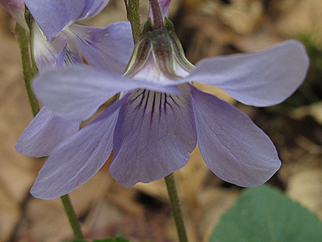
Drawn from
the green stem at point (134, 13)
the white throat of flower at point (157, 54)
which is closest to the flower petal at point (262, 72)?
the white throat of flower at point (157, 54)

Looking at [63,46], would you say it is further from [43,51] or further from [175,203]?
[175,203]

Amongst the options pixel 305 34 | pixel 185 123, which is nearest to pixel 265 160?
pixel 185 123

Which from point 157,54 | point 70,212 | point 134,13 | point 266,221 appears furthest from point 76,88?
point 266,221

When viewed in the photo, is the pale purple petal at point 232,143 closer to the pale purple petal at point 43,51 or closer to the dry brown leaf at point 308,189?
the pale purple petal at point 43,51

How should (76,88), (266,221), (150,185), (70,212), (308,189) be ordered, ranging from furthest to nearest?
(150,185), (308,189), (266,221), (70,212), (76,88)

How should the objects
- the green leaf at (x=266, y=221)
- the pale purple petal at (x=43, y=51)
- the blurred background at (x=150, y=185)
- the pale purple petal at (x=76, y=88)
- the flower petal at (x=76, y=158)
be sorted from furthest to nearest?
1. the blurred background at (x=150, y=185)
2. the green leaf at (x=266, y=221)
3. the pale purple petal at (x=43, y=51)
4. the flower petal at (x=76, y=158)
5. the pale purple petal at (x=76, y=88)

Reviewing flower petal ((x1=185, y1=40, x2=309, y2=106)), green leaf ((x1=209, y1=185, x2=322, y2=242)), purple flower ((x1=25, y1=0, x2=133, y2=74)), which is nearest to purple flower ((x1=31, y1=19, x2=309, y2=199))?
flower petal ((x1=185, y1=40, x2=309, y2=106))
